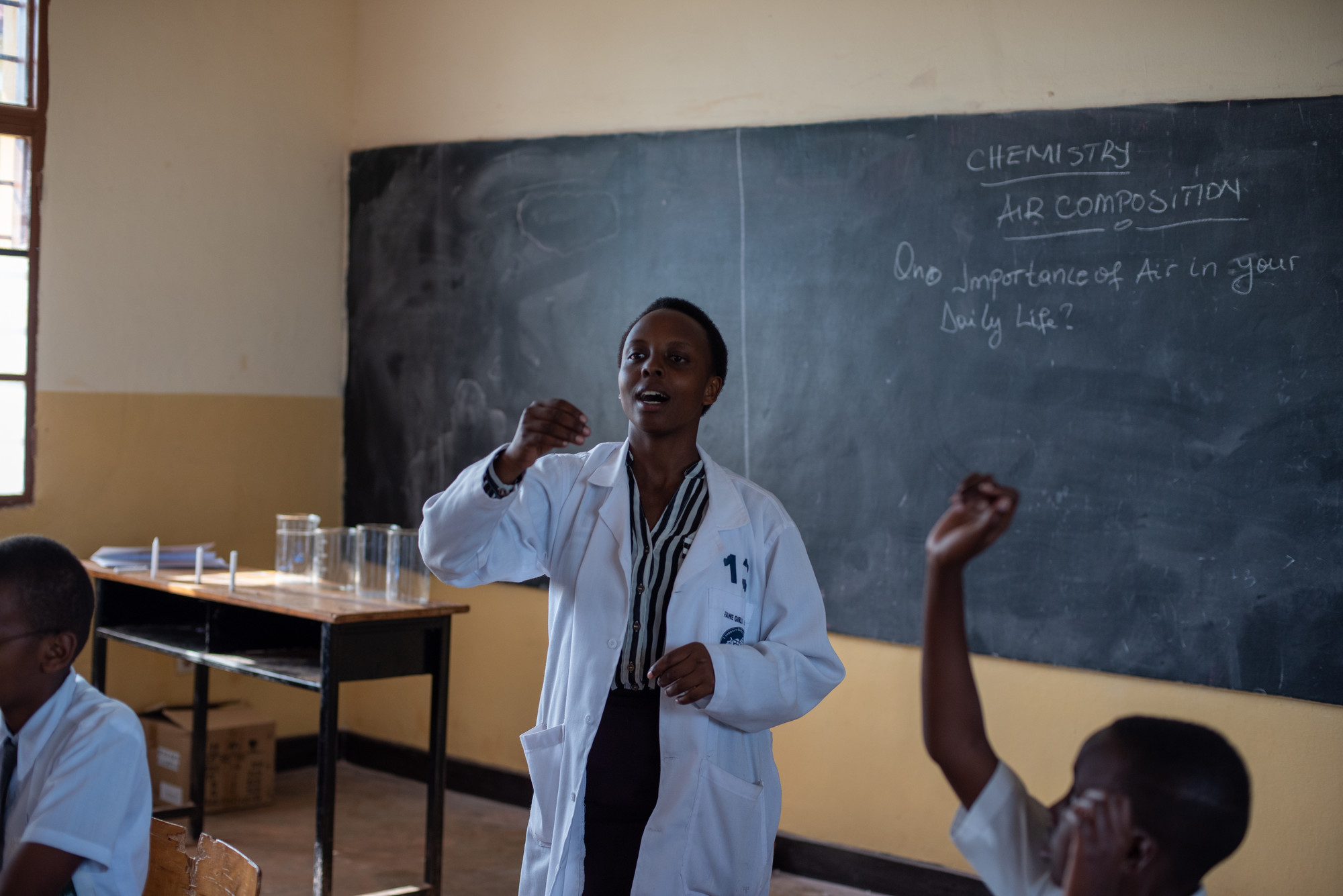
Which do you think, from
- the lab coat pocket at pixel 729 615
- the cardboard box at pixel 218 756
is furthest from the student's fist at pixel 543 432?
the cardboard box at pixel 218 756

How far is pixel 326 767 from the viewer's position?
3332mm

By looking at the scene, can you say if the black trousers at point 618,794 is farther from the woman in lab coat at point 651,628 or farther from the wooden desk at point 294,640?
the wooden desk at point 294,640

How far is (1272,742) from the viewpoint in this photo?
3.23 meters

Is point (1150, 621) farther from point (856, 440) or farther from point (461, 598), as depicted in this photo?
point (461, 598)

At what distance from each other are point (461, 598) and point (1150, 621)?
2.66m

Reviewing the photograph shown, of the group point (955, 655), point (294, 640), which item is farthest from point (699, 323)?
point (294, 640)

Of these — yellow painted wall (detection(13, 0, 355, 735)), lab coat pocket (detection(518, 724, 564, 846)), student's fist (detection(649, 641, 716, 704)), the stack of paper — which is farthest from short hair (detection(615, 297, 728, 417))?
yellow painted wall (detection(13, 0, 355, 735))

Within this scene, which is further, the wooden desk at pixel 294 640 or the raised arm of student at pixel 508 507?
the wooden desk at pixel 294 640

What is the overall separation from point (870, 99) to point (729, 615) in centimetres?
229

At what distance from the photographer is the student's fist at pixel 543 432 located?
1.92m

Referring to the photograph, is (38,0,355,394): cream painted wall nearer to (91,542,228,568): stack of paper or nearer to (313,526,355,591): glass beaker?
(91,542,228,568): stack of paper

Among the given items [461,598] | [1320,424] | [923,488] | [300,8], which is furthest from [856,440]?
[300,8]

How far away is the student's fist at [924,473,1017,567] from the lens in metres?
1.19

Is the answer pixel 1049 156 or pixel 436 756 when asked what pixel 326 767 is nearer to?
pixel 436 756
